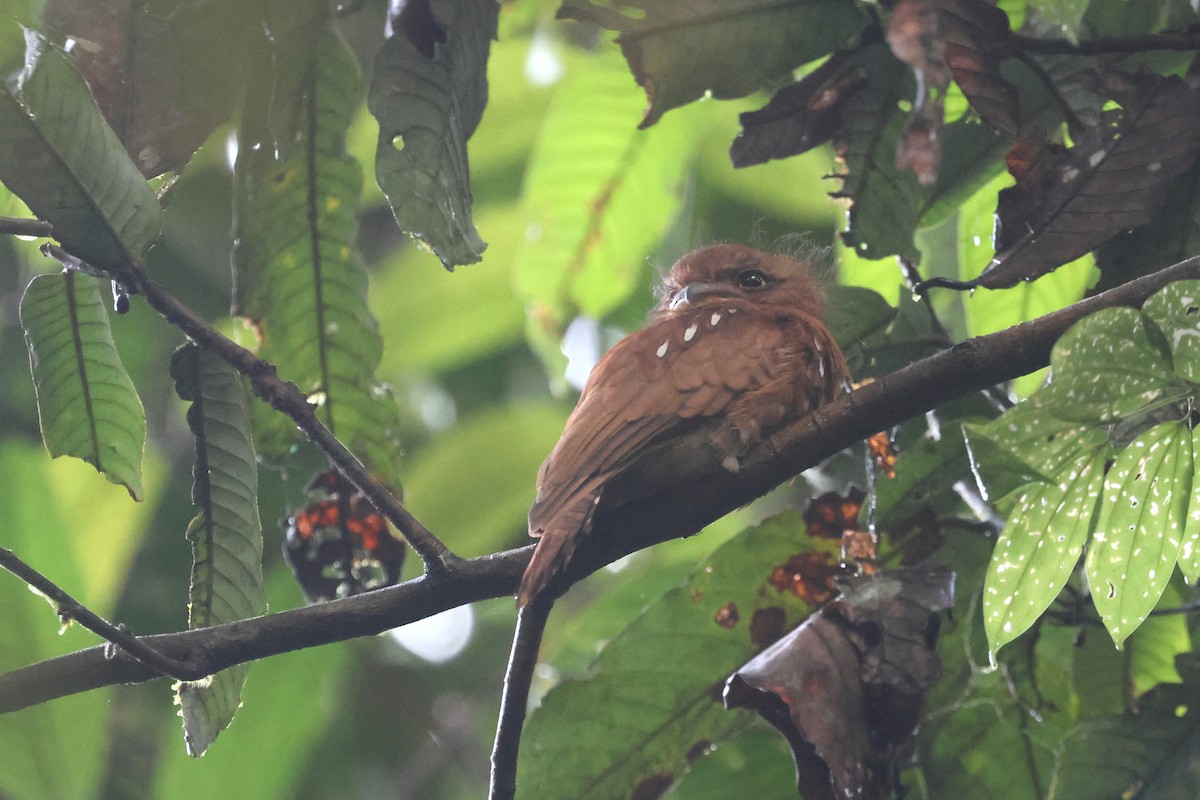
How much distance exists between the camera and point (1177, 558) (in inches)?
67.7

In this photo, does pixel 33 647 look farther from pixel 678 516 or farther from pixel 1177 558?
pixel 1177 558

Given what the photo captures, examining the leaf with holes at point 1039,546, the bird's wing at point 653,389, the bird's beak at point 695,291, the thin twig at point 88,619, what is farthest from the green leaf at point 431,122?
the bird's beak at point 695,291

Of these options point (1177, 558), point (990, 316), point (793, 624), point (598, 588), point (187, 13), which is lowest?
point (1177, 558)

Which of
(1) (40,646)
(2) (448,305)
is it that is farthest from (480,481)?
(1) (40,646)

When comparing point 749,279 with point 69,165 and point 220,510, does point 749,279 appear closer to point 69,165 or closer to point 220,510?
point 220,510

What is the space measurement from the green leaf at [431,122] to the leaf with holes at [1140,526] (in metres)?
1.04

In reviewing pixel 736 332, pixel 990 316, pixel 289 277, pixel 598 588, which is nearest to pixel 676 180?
pixel 736 332

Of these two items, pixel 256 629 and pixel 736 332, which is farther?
pixel 736 332

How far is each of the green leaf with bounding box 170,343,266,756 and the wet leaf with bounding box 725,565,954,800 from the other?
31.7 inches

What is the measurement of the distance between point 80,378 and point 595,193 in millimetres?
1608

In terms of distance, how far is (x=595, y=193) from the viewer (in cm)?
324

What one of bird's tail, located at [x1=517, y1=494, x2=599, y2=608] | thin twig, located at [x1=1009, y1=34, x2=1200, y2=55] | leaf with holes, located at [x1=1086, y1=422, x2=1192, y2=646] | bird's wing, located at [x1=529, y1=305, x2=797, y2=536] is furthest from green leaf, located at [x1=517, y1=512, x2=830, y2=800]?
thin twig, located at [x1=1009, y1=34, x2=1200, y2=55]

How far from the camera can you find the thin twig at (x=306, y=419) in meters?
1.79

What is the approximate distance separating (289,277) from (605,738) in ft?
3.49
